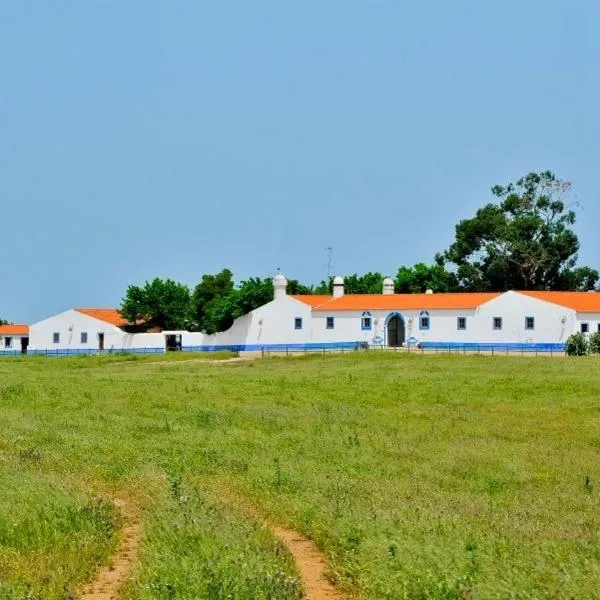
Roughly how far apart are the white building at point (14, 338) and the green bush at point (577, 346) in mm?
48052

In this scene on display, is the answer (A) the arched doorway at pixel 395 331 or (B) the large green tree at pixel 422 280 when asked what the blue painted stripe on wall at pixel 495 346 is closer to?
(A) the arched doorway at pixel 395 331

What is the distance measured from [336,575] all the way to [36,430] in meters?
13.0

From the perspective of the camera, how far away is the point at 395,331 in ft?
235

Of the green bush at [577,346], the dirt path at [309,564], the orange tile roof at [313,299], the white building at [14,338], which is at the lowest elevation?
the dirt path at [309,564]

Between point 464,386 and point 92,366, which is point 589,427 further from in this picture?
point 92,366

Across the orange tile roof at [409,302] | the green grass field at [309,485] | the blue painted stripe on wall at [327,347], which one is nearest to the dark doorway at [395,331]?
the orange tile roof at [409,302]

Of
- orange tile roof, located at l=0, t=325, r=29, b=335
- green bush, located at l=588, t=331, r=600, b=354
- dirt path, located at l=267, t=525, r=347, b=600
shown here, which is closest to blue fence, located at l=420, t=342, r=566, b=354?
green bush, located at l=588, t=331, r=600, b=354

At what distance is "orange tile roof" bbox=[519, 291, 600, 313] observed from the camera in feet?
217

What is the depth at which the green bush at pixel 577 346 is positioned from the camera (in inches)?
2416

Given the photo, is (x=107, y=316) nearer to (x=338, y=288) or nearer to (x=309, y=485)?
(x=338, y=288)

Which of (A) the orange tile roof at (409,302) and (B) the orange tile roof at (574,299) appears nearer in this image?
(B) the orange tile roof at (574,299)

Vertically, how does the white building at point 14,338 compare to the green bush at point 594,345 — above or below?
above

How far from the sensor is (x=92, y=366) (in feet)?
198

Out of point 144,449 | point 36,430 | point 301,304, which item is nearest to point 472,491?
point 144,449
